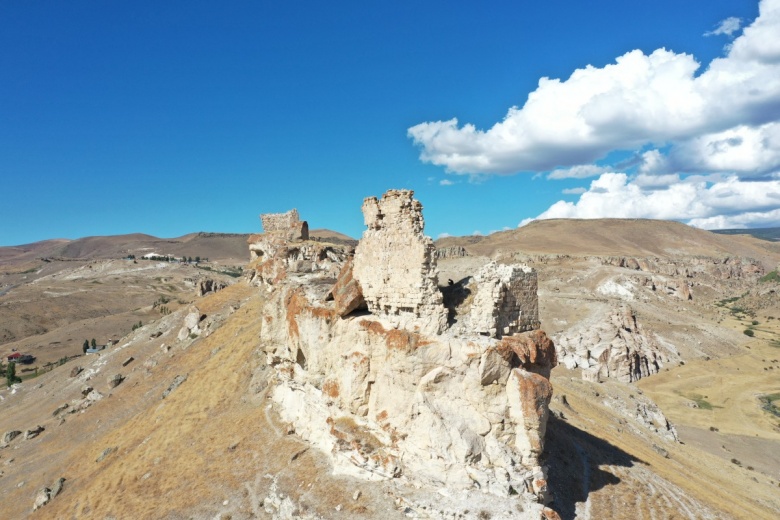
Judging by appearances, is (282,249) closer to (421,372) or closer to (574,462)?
(421,372)

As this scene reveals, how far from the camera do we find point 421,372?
17547 mm

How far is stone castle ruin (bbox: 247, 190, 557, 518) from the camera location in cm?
1590

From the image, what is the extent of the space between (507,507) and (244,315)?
105 feet

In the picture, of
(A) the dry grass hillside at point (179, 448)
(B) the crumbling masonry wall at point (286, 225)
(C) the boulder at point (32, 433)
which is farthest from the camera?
(B) the crumbling masonry wall at point (286, 225)

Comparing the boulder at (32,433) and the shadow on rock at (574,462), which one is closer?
the shadow on rock at (574,462)

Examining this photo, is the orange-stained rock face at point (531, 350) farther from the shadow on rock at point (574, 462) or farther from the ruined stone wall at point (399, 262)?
the shadow on rock at point (574, 462)

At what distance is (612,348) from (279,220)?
46646 millimetres

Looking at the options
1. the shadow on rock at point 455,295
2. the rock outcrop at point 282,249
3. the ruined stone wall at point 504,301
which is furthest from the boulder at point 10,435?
the ruined stone wall at point 504,301

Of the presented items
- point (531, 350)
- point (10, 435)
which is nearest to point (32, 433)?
point (10, 435)

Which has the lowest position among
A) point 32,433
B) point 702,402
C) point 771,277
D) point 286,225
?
point 702,402

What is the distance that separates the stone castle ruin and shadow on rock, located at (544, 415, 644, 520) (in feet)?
10.0

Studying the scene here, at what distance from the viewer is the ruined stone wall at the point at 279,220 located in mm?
50469

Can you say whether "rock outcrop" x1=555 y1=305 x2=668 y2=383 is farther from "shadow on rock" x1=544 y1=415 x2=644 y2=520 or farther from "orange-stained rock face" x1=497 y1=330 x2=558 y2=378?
"orange-stained rock face" x1=497 y1=330 x2=558 y2=378

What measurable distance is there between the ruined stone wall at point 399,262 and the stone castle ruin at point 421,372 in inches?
2.0
